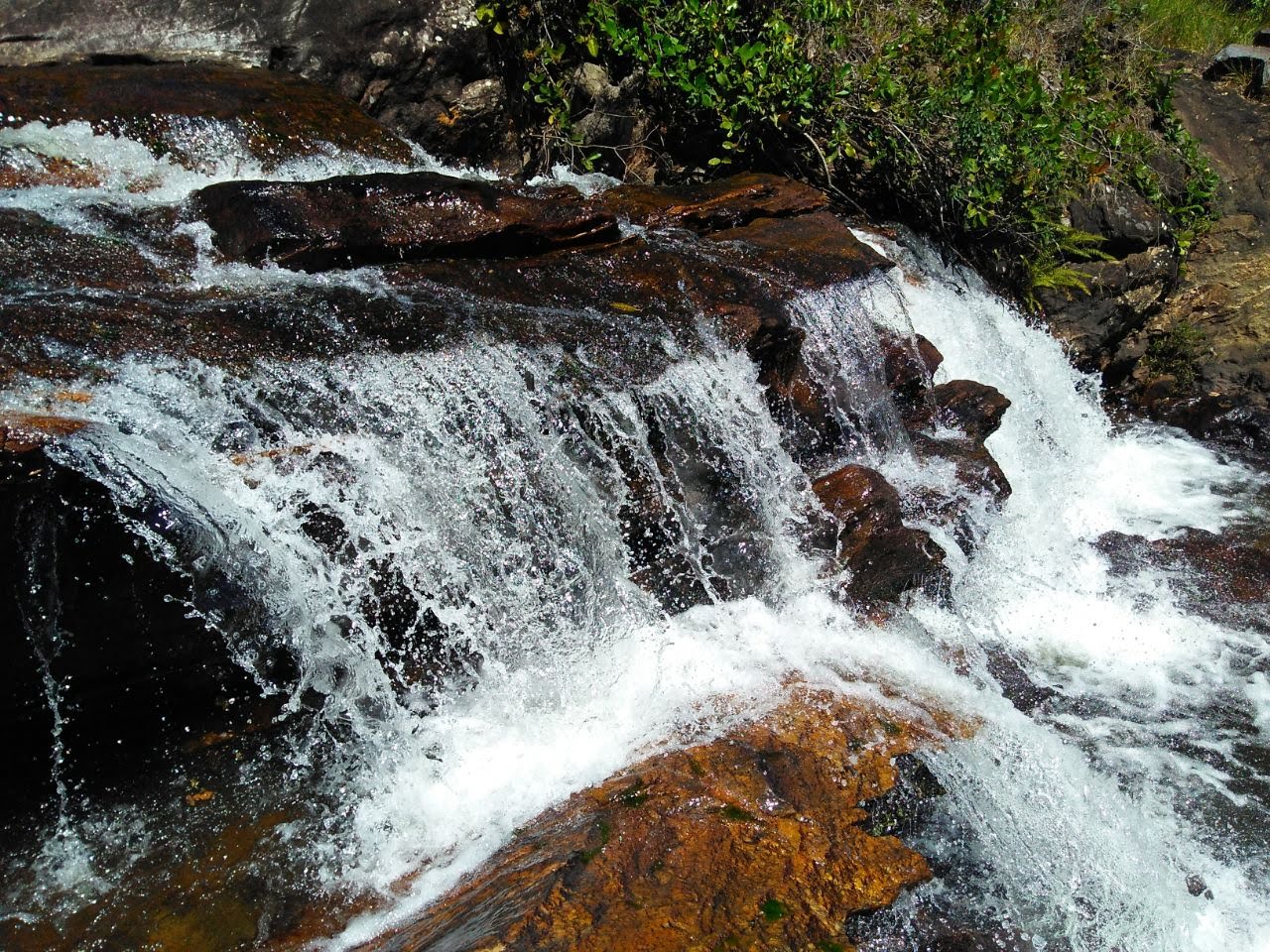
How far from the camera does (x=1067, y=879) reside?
3332mm

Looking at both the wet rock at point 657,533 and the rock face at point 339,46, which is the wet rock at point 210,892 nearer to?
the wet rock at point 657,533

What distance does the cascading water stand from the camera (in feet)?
11.0

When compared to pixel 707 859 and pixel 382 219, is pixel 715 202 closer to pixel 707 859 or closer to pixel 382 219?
pixel 382 219

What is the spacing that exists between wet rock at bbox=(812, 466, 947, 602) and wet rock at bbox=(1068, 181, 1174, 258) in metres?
4.16

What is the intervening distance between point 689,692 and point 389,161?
11.3ft

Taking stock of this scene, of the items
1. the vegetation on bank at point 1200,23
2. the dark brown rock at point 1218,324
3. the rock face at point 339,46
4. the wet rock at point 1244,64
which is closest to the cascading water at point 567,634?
the rock face at point 339,46

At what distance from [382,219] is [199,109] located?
1.42m

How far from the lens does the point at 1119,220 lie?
8.12 m

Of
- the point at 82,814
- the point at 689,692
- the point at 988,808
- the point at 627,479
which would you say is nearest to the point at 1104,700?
the point at 988,808

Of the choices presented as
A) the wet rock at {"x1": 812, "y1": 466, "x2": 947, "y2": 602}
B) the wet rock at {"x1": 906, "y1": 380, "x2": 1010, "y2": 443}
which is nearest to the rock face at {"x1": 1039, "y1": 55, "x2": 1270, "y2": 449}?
the wet rock at {"x1": 906, "y1": 380, "x2": 1010, "y2": 443}

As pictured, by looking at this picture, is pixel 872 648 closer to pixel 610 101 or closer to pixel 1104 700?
pixel 1104 700

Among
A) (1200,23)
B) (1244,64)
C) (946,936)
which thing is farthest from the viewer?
(1200,23)

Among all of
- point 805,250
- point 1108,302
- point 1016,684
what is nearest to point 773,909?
point 1016,684

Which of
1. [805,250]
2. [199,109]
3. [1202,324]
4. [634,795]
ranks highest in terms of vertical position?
[199,109]
